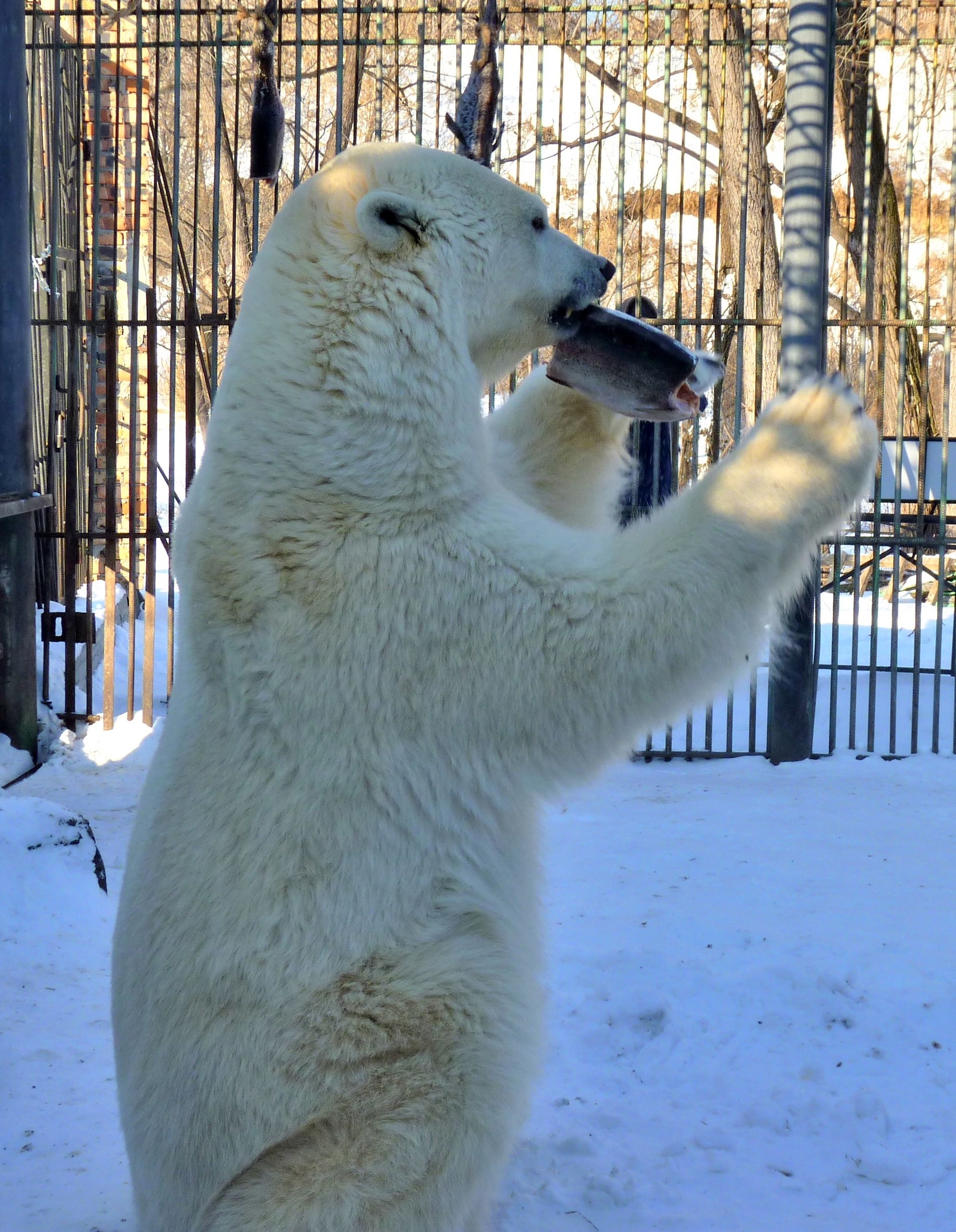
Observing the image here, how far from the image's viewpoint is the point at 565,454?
7.68 feet

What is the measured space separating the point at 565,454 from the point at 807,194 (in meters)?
4.10

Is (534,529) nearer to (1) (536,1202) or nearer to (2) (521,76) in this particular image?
(1) (536,1202)

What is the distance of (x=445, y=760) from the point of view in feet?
6.01

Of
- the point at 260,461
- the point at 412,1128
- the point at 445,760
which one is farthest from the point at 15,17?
the point at 412,1128

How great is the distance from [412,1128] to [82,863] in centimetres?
265

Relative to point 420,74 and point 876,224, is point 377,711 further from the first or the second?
point 876,224

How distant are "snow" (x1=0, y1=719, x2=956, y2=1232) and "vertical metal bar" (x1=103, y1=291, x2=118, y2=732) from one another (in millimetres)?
1489

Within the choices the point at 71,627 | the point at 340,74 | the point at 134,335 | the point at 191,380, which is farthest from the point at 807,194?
the point at 71,627

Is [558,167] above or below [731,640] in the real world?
above

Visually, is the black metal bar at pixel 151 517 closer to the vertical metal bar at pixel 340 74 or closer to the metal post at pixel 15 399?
the metal post at pixel 15 399

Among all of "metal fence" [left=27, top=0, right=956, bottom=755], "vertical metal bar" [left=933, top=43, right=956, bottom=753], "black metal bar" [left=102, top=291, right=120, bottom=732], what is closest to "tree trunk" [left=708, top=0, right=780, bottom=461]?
"metal fence" [left=27, top=0, right=956, bottom=755]

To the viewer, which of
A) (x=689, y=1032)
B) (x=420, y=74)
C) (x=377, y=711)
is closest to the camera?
(x=377, y=711)

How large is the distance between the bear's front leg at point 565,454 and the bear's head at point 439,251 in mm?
241

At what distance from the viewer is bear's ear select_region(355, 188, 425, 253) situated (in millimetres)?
1857
